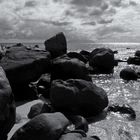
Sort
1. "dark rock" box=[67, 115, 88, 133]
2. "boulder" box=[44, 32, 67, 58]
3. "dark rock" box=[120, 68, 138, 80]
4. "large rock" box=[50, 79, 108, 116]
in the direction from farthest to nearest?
1. "boulder" box=[44, 32, 67, 58]
2. "dark rock" box=[120, 68, 138, 80]
3. "large rock" box=[50, 79, 108, 116]
4. "dark rock" box=[67, 115, 88, 133]

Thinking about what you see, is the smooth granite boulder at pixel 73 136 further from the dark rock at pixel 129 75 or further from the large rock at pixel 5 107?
the dark rock at pixel 129 75

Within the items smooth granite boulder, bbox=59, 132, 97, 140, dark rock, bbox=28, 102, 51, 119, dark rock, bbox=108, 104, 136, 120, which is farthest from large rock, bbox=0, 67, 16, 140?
dark rock, bbox=108, 104, 136, 120

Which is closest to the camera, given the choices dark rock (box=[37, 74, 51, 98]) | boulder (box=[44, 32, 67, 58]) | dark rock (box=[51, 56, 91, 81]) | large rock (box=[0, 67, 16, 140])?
large rock (box=[0, 67, 16, 140])

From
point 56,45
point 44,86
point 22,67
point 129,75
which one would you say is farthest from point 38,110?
point 56,45

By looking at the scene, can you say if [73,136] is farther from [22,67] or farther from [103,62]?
[103,62]

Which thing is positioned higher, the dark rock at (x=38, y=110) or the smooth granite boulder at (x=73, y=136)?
the smooth granite boulder at (x=73, y=136)

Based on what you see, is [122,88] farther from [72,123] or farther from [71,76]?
[72,123]

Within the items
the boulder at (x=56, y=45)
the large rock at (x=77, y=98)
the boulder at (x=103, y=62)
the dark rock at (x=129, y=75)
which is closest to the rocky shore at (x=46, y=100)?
the large rock at (x=77, y=98)

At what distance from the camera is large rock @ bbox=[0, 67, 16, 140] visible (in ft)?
21.5

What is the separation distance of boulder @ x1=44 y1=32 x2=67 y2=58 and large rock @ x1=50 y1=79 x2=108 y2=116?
20.1m

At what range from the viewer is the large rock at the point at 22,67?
44.3 feet

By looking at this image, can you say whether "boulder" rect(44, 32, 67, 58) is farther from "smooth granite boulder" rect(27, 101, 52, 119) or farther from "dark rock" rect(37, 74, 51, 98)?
"smooth granite boulder" rect(27, 101, 52, 119)

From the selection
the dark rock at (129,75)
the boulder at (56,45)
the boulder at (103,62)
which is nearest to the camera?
the dark rock at (129,75)

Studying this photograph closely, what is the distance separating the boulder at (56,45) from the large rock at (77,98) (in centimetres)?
2013
